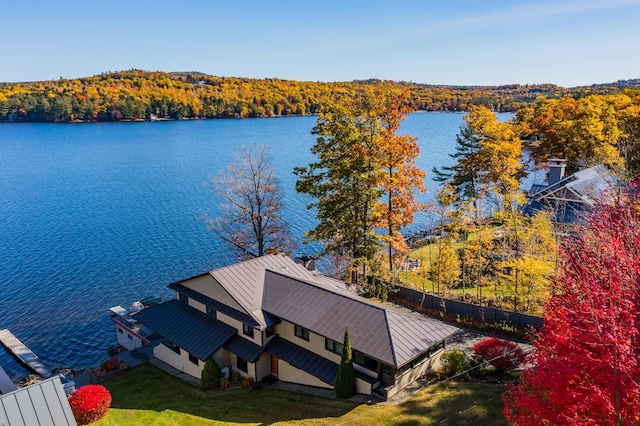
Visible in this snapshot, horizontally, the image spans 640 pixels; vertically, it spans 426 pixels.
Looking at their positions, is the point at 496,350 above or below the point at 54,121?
below

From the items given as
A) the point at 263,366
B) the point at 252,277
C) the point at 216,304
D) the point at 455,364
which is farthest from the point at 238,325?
the point at 455,364

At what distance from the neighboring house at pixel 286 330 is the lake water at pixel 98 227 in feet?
36.7

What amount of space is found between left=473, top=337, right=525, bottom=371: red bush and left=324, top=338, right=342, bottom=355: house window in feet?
24.7

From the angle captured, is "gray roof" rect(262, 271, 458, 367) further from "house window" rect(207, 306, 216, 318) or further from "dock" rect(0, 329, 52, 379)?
"dock" rect(0, 329, 52, 379)

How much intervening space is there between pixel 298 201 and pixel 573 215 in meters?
36.9

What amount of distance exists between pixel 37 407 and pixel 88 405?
735 cm

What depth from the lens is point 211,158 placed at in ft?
333

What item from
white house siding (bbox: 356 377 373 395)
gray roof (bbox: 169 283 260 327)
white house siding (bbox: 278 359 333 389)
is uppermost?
gray roof (bbox: 169 283 260 327)

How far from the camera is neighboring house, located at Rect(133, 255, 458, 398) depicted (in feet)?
73.5

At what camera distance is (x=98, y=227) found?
60406 millimetres

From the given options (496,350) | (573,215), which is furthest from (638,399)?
(573,215)

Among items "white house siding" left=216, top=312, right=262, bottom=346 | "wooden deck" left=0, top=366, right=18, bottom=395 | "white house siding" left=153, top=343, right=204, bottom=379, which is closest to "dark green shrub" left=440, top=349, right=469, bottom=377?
"white house siding" left=216, top=312, right=262, bottom=346

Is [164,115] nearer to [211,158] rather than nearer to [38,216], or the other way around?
[211,158]

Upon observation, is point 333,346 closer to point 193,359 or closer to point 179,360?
point 193,359
